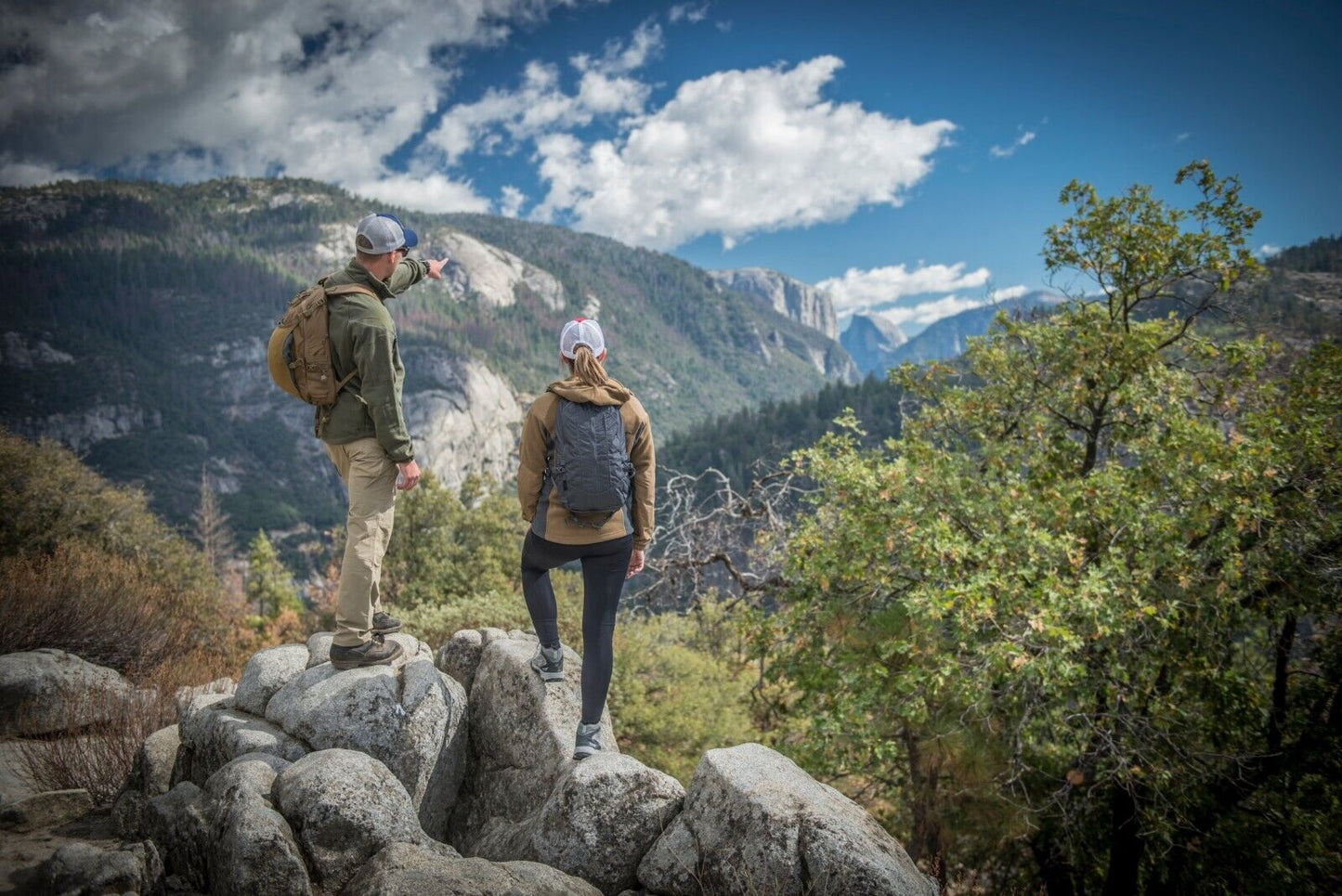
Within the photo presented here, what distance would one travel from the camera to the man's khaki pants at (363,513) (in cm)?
468

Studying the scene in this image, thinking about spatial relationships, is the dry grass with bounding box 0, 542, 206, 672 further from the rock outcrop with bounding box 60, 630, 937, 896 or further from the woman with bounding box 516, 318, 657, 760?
the woman with bounding box 516, 318, 657, 760

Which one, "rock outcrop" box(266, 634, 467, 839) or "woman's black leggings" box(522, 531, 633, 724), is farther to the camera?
"rock outcrop" box(266, 634, 467, 839)

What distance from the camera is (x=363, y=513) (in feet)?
15.4

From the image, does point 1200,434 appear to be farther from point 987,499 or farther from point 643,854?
point 643,854

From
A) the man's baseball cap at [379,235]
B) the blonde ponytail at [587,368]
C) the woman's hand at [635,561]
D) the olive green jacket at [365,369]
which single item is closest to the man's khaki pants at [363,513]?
the olive green jacket at [365,369]

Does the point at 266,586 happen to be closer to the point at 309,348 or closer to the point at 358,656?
the point at 358,656

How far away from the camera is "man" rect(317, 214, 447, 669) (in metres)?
4.45

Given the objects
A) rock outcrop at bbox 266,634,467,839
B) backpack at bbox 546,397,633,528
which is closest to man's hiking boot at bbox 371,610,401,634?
rock outcrop at bbox 266,634,467,839

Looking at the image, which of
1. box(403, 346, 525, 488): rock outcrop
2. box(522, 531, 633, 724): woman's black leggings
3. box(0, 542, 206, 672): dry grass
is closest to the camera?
box(522, 531, 633, 724): woman's black leggings

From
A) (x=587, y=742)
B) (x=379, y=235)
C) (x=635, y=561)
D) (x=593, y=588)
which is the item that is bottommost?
(x=587, y=742)

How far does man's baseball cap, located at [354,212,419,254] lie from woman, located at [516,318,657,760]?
1.49 meters

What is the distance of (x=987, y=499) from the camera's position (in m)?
8.26

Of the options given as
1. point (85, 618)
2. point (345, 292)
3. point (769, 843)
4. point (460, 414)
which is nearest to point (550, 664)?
point (769, 843)

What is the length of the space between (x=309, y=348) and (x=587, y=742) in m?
3.33
